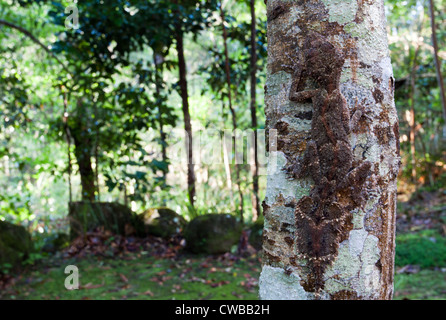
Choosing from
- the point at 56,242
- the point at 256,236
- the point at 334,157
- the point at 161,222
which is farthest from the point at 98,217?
the point at 334,157

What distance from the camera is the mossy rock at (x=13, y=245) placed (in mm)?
3482

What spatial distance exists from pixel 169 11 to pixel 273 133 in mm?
3219

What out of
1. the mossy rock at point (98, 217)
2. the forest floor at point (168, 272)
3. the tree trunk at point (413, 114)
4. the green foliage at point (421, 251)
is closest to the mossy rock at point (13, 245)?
the forest floor at point (168, 272)

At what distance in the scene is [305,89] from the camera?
0.98 metres

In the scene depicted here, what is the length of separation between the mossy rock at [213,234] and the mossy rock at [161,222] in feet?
1.60

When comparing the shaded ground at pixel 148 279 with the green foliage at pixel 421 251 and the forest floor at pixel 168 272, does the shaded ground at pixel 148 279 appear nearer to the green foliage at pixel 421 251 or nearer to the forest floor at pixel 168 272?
the forest floor at pixel 168 272

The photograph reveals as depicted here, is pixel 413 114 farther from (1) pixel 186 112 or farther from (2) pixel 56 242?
(2) pixel 56 242

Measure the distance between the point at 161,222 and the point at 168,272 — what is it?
1138 millimetres

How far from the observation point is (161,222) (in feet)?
15.2

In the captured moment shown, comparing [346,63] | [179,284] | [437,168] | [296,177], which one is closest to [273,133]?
[296,177]

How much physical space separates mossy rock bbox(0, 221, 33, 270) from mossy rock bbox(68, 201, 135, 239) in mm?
577

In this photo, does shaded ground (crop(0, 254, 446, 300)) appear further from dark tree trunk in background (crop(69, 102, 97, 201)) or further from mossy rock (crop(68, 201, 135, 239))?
dark tree trunk in background (crop(69, 102, 97, 201))

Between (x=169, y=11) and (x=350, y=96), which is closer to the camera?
(x=350, y=96)

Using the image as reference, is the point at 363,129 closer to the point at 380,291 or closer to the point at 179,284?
the point at 380,291
